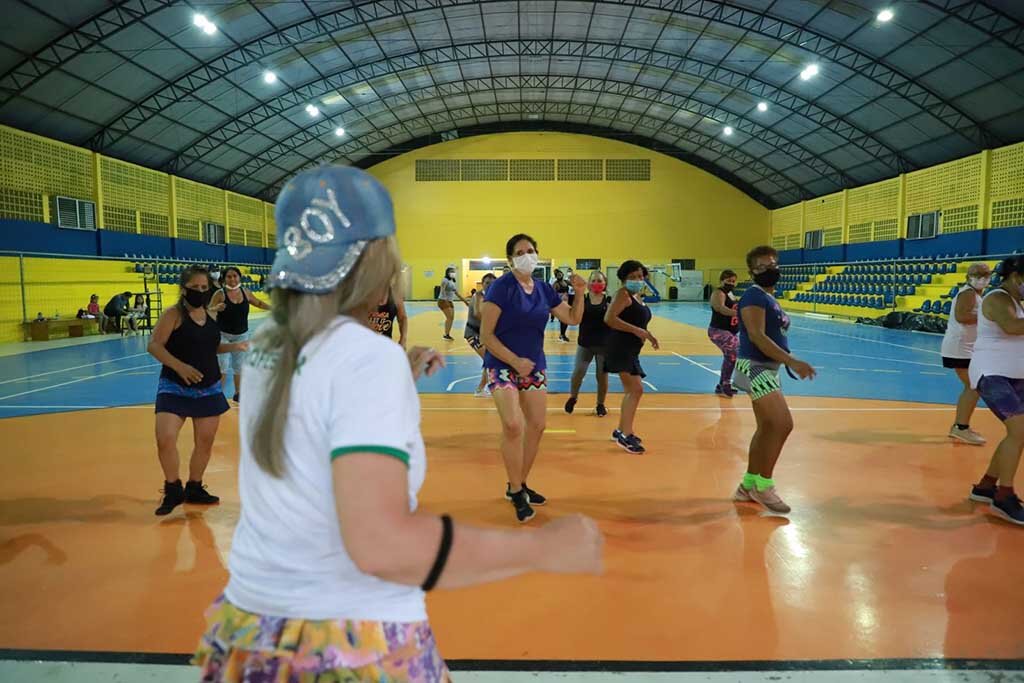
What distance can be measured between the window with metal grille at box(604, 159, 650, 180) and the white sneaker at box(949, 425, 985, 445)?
38.1m

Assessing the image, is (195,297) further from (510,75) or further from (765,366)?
(510,75)

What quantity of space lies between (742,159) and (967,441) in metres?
Answer: 36.2

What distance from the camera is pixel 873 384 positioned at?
11.1 metres

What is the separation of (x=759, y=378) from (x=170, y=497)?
458 centimetres

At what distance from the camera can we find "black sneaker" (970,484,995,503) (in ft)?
17.0

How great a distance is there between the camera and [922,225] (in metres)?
29.0

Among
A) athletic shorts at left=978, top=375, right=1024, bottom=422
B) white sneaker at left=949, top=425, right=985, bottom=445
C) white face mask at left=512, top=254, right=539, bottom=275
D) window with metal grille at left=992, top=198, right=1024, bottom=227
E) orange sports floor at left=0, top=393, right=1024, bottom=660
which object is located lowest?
orange sports floor at left=0, top=393, right=1024, bottom=660

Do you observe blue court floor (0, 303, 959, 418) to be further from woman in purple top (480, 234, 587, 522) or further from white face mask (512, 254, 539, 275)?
white face mask (512, 254, 539, 275)

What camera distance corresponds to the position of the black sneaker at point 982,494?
5168 millimetres

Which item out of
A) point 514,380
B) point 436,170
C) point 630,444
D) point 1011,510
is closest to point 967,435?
point 1011,510

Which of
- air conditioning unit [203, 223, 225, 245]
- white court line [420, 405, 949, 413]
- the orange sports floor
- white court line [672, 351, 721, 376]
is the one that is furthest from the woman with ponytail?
air conditioning unit [203, 223, 225, 245]

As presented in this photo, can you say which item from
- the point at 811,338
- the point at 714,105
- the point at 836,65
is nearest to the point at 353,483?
the point at 811,338

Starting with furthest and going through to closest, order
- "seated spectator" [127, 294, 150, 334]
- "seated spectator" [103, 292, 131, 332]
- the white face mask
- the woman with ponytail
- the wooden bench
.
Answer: "seated spectator" [127, 294, 150, 334] < "seated spectator" [103, 292, 131, 332] < the wooden bench < the woman with ponytail < the white face mask

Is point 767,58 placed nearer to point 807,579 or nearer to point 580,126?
point 580,126
